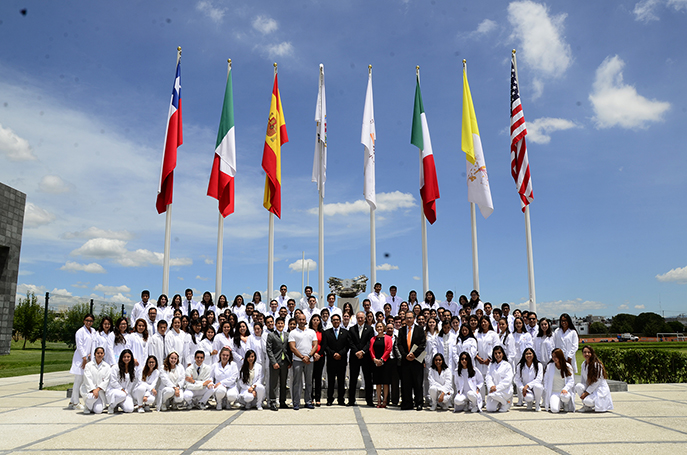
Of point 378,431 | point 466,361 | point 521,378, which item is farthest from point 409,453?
point 521,378

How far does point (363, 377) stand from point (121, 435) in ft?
17.0

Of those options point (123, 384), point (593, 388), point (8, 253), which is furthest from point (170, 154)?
point (8, 253)

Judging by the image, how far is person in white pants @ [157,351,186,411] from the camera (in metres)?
9.02

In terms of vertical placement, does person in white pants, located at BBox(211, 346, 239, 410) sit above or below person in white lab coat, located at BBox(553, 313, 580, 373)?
below

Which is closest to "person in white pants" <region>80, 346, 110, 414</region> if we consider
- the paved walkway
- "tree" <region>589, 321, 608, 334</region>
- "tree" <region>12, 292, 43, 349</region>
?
the paved walkway

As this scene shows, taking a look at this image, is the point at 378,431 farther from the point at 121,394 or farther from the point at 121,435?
the point at 121,394

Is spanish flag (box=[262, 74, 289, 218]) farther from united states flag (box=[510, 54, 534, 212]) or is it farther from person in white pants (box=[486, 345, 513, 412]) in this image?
person in white pants (box=[486, 345, 513, 412])

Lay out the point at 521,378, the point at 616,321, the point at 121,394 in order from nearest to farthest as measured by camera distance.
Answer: the point at 121,394
the point at 521,378
the point at 616,321

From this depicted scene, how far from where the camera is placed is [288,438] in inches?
261

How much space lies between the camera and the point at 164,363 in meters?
9.32

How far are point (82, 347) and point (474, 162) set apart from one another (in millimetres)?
11412

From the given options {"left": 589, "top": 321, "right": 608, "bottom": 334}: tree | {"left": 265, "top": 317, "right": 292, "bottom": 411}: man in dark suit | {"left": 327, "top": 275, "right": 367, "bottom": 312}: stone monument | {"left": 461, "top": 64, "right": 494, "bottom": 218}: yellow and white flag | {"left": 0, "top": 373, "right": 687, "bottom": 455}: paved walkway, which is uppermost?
{"left": 461, "top": 64, "right": 494, "bottom": 218}: yellow and white flag

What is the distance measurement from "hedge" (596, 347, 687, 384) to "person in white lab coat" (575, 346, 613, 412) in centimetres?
597

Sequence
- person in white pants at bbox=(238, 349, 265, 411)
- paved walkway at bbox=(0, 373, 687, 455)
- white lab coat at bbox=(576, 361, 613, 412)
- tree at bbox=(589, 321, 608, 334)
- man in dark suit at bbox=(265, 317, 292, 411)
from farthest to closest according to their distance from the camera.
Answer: tree at bbox=(589, 321, 608, 334) < man in dark suit at bbox=(265, 317, 292, 411) < person in white pants at bbox=(238, 349, 265, 411) < white lab coat at bbox=(576, 361, 613, 412) < paved walkway at bbox=(0, 373, 687, 455)
